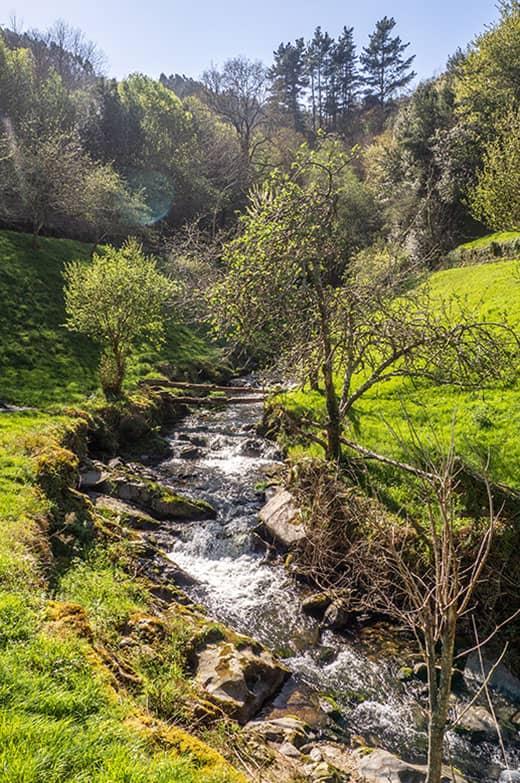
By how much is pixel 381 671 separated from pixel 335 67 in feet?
358

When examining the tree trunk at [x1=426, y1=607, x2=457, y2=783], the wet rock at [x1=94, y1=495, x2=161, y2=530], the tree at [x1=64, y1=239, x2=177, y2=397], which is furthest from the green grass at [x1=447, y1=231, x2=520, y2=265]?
the tree trunk at [x1=426, y1=607, x2=457, y2=783]

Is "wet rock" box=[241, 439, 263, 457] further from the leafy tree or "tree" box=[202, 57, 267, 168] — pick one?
"tree" box=[202, 57, 267, 168]

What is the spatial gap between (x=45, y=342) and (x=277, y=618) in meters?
21.6

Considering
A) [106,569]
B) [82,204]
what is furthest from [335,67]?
[106,569]

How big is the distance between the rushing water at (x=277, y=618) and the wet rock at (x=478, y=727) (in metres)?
0.11

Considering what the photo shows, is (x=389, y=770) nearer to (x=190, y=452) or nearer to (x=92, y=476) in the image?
(x=92, y=476)

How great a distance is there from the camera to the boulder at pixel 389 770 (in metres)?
6.45

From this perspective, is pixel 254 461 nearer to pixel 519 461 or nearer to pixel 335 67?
pixel 519 461

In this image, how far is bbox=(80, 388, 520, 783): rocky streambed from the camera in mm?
7109

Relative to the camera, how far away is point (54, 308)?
29.5 m

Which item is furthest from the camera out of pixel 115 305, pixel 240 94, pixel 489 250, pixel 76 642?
pixel 240 94

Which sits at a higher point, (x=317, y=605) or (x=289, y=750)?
(x=289, y=750)

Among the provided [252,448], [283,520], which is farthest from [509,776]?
[252,448]

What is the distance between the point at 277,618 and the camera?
10.3 metres
